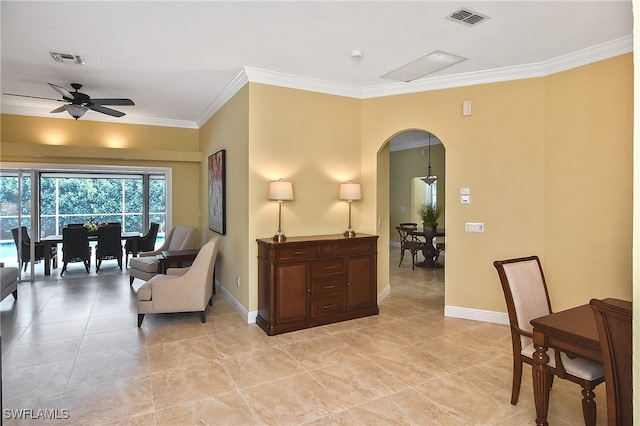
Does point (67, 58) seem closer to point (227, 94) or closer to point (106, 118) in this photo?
point (227, 94)

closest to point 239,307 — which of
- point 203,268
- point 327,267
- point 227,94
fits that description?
point 203,268

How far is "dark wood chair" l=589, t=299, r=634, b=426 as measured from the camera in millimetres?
1646

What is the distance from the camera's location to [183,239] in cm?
616

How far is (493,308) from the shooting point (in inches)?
171

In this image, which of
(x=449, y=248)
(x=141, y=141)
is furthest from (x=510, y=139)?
(x=141, y=141)

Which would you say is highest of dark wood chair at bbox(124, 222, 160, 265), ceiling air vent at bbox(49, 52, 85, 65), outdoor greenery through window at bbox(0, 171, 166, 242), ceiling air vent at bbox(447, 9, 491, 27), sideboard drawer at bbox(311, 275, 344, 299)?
ceiling air vent at bbox(49, 52, 85, 65)

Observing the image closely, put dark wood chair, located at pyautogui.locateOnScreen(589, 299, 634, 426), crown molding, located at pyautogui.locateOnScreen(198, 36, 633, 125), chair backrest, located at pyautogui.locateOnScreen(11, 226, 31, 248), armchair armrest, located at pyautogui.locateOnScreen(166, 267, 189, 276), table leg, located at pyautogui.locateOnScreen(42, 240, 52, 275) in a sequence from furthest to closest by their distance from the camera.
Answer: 1. table leg, located at pyautogui.locateOnScreen(42, 240, 52, 275)
2. chair backrest, located at pyautogui.locateOnScreen(11, 226, 31, 248)
3. armchair armrest, located at pyautogui.locateOnScreen(166, 267, 189, 276)
4. crown molding, located at pyautogui.locateOnScreen(198, 36, 633, 125)
5. dark wood chair, located at pyautogui.locateOnScreen(589, 299, 634, 426)

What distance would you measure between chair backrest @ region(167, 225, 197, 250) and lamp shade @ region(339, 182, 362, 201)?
114 inches

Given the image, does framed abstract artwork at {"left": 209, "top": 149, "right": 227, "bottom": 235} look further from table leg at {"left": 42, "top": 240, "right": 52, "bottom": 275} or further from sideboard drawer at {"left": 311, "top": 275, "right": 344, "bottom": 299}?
table leg at {"left": 42, "top": 240, "right": 52, "bottom": 275}

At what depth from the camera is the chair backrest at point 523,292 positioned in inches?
99.0

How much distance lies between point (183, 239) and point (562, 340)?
18.0 feet

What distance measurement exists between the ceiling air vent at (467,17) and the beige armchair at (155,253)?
15.9 ft

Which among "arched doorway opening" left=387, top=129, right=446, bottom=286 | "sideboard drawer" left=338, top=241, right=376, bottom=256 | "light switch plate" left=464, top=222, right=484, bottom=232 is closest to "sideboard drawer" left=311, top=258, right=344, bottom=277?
"sideboard drawer" left=338, top=241, right=376, bottom=256

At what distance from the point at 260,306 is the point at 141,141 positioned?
4.42 metres
